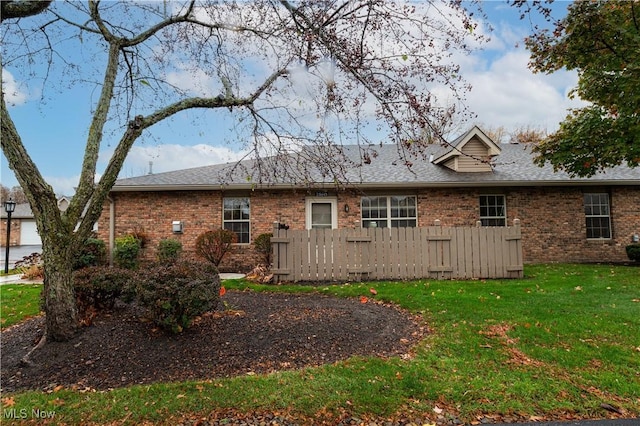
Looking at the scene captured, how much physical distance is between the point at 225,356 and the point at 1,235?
3719cm

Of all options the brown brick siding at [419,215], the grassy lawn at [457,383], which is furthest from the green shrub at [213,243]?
the grassy lawn at [457,383]

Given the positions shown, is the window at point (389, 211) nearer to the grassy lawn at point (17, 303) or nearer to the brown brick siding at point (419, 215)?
the brown brick siding at point (419, 215)

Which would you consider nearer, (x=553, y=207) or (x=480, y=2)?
(x=480, y=2)

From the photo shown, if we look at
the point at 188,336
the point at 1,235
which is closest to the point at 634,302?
the point at 188,336

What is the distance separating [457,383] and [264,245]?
8.65 meters

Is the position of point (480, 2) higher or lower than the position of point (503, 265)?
higher

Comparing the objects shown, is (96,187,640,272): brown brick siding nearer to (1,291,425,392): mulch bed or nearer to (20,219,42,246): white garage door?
(1,291,425,392): mulch bed

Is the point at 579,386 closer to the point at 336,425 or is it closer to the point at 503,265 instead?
the point at 336,425

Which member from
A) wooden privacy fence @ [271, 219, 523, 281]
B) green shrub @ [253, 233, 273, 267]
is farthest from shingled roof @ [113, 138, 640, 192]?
wooden privacy fence @ [271, 219, 523, 281]

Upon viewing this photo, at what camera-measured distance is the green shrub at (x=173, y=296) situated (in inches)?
170

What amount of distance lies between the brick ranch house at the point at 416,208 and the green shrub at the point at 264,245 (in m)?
0.49

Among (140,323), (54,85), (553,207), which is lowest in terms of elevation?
(140,323)

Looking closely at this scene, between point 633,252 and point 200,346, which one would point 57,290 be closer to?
point 200,346

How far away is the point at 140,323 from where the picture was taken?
4902 millimetres
